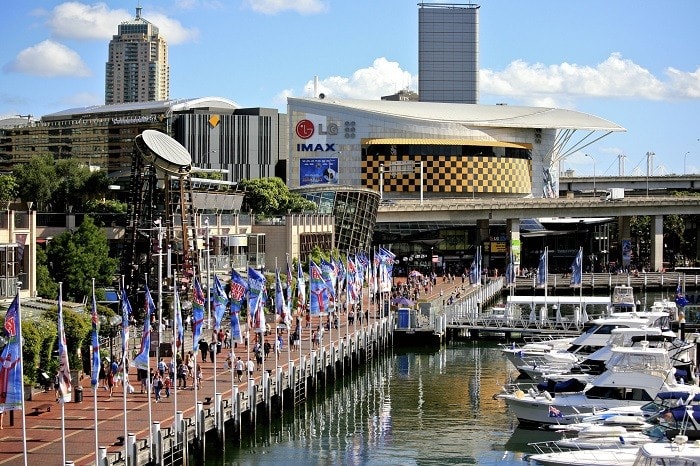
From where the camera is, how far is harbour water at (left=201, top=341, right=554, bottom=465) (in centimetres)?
5634

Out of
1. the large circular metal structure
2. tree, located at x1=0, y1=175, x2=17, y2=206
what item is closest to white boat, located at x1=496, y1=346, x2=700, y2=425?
the large circular metal structure

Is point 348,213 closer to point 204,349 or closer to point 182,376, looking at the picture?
point 204,349

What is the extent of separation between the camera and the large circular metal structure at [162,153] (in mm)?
86625

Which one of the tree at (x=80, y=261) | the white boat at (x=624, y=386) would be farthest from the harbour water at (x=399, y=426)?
the tree at (x=80, y=261)

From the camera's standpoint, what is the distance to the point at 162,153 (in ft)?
285

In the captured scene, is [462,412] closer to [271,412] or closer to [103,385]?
[271,412]

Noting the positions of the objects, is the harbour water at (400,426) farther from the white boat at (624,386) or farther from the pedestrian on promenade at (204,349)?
the pedestrian on promenade at (204,349)

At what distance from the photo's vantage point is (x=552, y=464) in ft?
154

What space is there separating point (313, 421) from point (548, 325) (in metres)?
38.3

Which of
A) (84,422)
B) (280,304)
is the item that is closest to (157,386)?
(84,422)

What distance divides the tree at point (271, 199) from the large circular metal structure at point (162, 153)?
60.2 m

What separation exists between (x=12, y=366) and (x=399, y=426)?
87.7ft

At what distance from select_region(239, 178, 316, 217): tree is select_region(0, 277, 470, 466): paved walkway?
8600cm

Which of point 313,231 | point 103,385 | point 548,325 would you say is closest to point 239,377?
point 103,385
